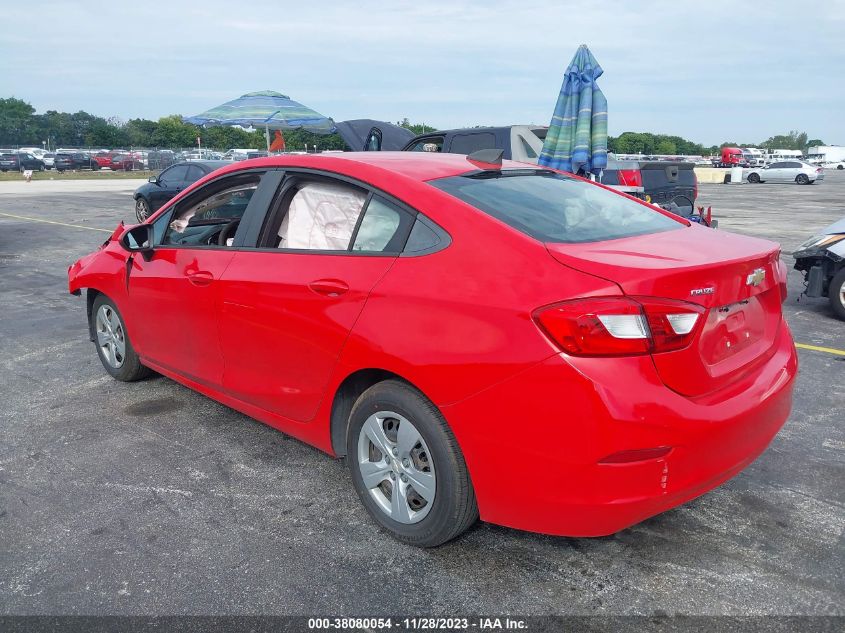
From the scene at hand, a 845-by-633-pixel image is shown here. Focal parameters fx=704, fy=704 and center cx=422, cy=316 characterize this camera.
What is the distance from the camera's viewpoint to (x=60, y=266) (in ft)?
33.3

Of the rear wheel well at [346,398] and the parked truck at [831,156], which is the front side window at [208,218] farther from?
the parked truck at [831,156]

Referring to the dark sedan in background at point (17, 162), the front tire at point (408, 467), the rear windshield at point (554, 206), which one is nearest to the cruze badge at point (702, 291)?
the rear windshield at point (554, 206)

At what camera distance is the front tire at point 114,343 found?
4758 millimetres

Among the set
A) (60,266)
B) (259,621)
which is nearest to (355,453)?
(259,621)

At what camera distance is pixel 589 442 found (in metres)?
2.30

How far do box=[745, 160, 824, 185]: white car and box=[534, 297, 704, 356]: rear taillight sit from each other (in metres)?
45.5

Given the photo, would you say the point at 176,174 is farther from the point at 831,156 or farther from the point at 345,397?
the point at 831,156

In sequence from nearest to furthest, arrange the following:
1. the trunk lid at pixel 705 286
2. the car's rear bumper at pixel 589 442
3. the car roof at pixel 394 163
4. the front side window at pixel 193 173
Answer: the car's rear bumper at pixel 589 442 < the trunk lid at pixel 705 286 < the car roof at pixel 394 163 < the front side window at pixel 193 173

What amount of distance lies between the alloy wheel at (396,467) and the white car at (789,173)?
45580 millimetres

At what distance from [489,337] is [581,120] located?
24.5 feet

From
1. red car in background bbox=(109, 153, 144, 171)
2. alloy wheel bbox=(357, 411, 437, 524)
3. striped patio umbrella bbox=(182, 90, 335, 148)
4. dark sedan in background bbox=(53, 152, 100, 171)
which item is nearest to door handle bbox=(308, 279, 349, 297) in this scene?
alloy wheel bbox=(357, 411, 437, 524)

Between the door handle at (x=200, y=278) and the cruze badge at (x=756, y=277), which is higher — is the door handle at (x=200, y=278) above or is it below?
below

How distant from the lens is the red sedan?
2.35 meters

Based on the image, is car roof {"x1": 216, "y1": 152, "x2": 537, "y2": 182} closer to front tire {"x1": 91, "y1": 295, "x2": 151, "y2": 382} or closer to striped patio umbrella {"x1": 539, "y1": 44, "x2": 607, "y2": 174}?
front tire {"x1": 91, "y1": 295, "x2": 151, "y2": 382}
